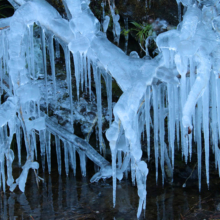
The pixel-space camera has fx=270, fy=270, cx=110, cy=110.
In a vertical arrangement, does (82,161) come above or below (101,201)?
above

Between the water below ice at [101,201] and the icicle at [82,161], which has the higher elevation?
the icicle at [82,161]

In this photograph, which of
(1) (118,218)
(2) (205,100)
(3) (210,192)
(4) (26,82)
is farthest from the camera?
(3) (210,192)

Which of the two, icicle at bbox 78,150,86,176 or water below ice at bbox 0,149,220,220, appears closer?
water below ice at bbox 0,149,220,220

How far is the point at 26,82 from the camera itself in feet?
8.38

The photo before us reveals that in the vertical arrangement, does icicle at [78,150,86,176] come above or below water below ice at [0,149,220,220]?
above

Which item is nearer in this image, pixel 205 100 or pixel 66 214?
pixel 205 100

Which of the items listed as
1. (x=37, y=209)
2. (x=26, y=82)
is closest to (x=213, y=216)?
(x=37, y=209)

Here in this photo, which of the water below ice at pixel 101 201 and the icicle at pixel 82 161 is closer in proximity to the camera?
the water below ice at pixel 101 201

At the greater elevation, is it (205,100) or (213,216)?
(205,100)

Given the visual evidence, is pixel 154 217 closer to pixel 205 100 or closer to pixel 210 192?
pixel 210 192

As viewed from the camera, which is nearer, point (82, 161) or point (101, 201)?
point (101, 201)

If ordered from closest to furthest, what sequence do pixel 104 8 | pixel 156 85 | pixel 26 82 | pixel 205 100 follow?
pixel 205 100 < pixel 156 85 < pixel 26 82 < pixel 104 8

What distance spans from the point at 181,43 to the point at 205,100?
51 centimetres

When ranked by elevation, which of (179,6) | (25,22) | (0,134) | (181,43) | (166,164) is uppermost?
(179,6)
